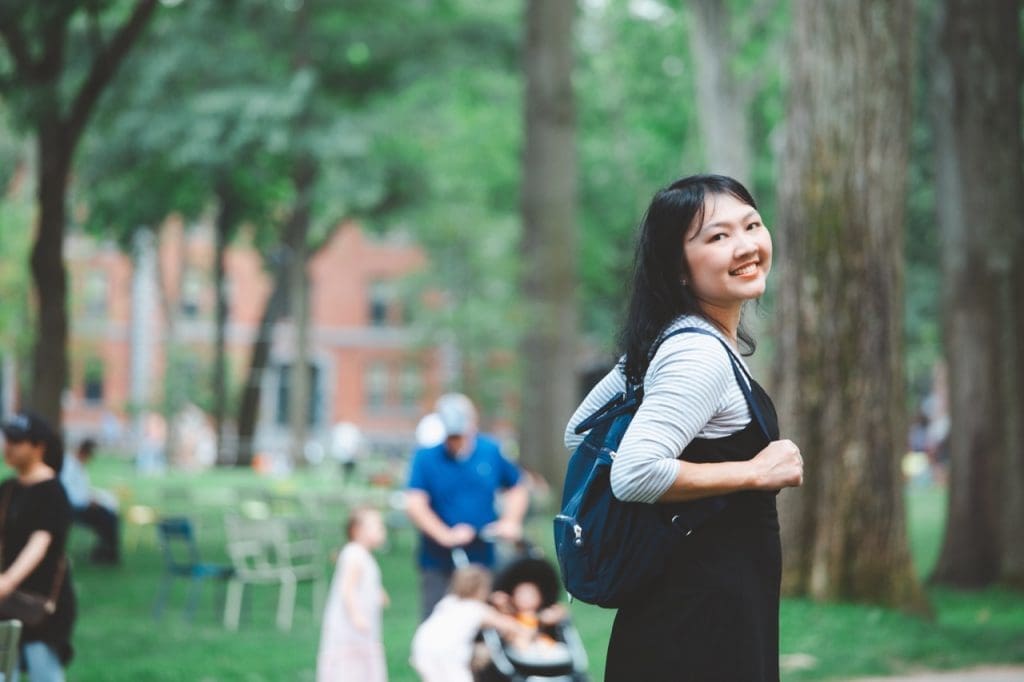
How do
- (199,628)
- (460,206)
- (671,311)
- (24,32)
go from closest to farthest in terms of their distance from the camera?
(671,311), (199,628), (24,32), (460,206)

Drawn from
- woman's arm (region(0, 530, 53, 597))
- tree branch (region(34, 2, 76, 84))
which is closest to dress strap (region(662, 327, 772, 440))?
woman's arm (region(0, 530, 53, 597))

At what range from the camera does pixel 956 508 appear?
56.6ft

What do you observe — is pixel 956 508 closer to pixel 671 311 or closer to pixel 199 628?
pixel 199 628

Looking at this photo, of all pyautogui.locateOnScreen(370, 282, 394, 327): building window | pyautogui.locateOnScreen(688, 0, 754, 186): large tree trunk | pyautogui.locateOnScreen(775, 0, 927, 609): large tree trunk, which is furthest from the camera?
pyautogui.locateOnScreen(370, 282, 394, 327): building window

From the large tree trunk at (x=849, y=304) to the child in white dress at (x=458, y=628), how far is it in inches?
161

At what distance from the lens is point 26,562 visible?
756 centimetres

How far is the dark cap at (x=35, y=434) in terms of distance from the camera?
7.75 metres

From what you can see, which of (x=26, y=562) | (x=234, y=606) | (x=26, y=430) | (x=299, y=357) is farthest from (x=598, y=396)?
A: (x=299, y=357)

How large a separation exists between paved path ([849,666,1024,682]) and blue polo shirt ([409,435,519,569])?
280 cm

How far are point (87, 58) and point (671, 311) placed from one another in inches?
802

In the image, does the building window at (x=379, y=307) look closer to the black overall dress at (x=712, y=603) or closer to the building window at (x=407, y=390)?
the building window at (x=407, y=390)

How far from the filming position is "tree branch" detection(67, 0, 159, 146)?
20.0 metres

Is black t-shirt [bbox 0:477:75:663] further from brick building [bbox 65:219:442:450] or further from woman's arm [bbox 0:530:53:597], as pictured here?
brick building [bbox 65:219:442:450]

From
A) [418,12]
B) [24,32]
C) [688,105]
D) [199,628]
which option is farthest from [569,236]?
[688,105]
